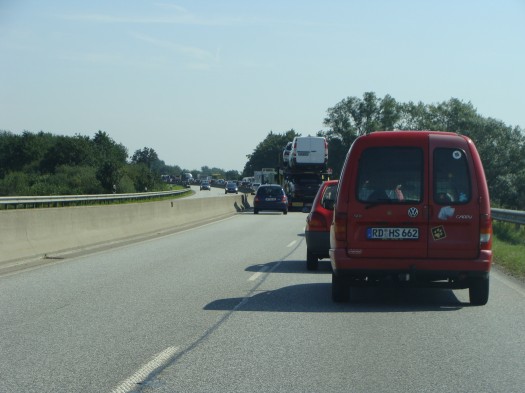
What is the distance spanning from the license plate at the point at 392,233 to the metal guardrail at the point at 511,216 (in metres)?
11.3

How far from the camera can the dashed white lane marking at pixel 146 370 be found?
6.11m

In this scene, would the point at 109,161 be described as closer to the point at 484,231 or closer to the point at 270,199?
the point at 270,199

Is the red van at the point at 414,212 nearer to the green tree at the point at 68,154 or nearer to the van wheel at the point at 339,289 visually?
the van wheel at the point at 339,289

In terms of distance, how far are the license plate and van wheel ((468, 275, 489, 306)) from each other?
0.91 metres

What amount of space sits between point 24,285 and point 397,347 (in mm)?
6387

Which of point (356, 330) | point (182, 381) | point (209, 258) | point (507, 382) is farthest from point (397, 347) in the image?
point (209, 258)

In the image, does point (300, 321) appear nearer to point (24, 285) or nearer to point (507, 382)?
point (507, 382)

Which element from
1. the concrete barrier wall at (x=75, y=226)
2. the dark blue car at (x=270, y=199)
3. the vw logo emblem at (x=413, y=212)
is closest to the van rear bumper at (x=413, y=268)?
the vw logo emblem at (x=413, y=212)

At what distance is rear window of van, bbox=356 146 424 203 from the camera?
1009 centimetres

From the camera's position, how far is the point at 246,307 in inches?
400

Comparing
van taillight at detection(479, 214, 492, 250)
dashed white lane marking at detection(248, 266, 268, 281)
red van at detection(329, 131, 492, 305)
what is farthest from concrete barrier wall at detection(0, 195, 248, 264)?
van taillight at detection(479, 214, 492, 250)

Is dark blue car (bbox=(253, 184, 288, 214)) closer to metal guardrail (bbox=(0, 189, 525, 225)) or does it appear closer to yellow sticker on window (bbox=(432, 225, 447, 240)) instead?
metal guardrail (bbox=(0, 189, 525, 225))

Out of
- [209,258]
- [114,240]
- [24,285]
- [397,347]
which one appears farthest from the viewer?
[114,240]

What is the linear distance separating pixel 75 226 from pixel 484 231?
36.9 ft
